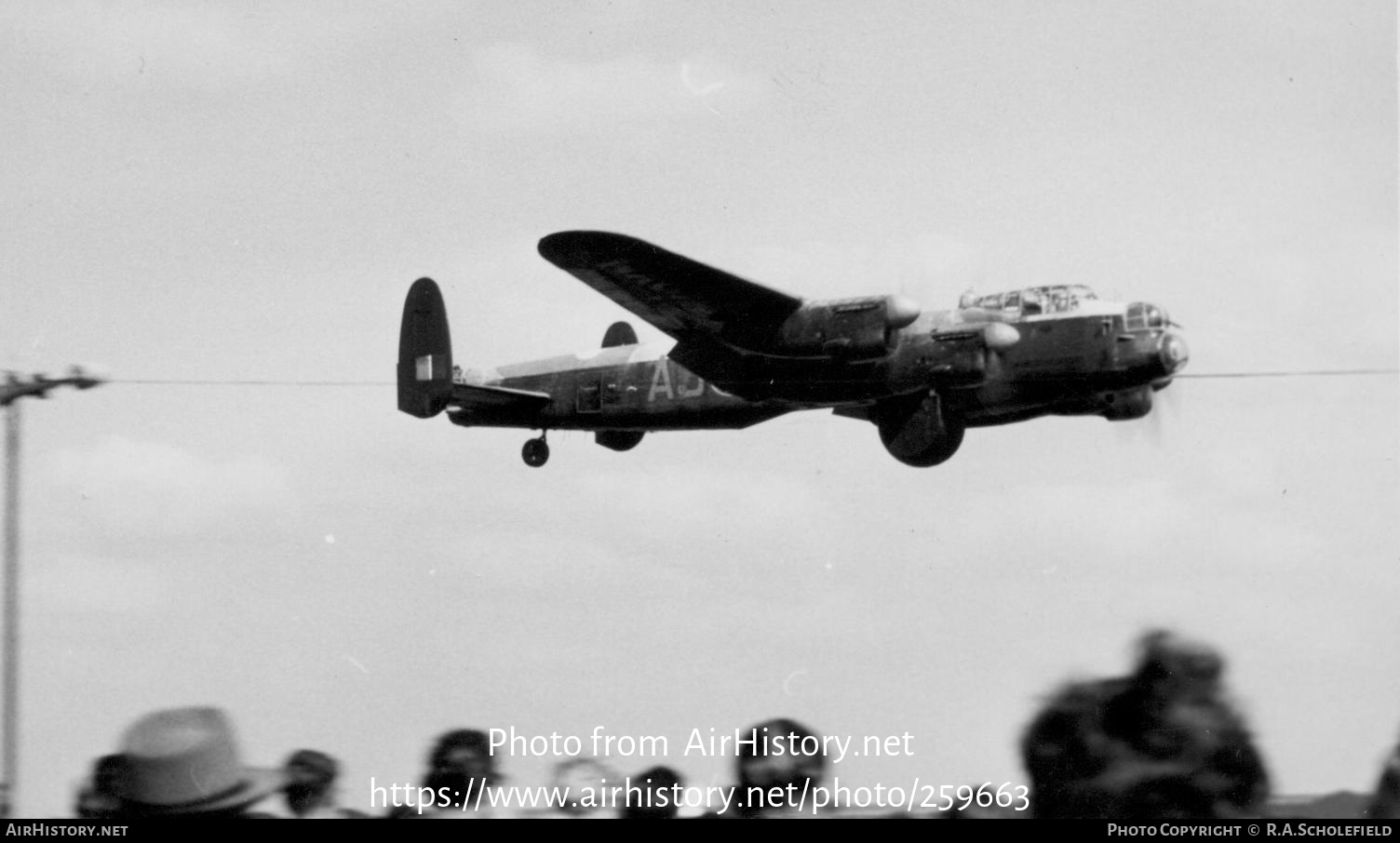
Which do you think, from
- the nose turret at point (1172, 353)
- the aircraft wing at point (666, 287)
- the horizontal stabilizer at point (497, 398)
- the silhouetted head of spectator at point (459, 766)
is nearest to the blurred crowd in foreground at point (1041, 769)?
the silhouetted head of spectator at point (459, 766)

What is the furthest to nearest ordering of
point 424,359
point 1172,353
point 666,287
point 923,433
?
point 424,359, point 666,287, point 923,433, point 1172,353

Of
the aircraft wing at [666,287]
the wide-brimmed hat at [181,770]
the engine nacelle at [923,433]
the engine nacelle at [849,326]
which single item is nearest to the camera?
the wide-brimmed hat at [181,770]

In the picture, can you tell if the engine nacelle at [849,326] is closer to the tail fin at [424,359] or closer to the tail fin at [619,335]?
the tail fin at [619,335]

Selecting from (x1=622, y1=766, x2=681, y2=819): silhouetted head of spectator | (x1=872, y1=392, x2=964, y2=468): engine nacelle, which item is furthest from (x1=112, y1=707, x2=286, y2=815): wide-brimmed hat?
(x1=872, y1=392, x2=964, y2=468): engine nacelle

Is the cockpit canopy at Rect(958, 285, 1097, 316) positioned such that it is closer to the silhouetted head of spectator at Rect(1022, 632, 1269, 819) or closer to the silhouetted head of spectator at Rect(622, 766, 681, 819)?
the silhouetted head of spectator at Rect(1022, 632, 1269, 819)

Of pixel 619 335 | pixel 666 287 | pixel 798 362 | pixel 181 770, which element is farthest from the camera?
pixel 619 335

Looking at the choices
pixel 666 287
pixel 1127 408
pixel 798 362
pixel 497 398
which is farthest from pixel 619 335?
pixel 1127 408

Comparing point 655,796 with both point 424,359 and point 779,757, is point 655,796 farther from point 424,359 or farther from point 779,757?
point 424,359

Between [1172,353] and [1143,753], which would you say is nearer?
[1143,753]
